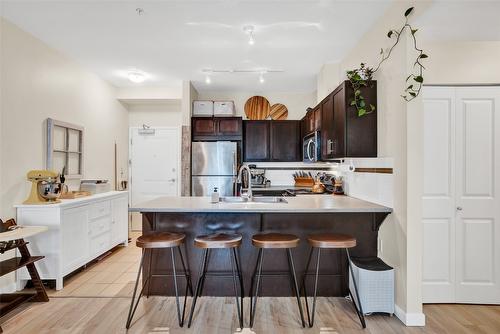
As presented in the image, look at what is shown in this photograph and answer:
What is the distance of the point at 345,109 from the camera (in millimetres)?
2803

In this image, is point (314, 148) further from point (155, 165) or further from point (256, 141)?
point (155, 165)

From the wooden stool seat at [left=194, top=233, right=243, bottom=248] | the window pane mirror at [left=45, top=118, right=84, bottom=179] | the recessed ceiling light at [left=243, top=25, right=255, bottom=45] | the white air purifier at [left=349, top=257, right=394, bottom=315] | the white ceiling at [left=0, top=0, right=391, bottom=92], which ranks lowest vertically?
the white air purifier at [left=349, top=257, right=394, bottom=315]

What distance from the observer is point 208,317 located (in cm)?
248

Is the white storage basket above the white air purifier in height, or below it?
above

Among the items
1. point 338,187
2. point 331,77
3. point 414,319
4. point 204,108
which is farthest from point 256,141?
point 414,319

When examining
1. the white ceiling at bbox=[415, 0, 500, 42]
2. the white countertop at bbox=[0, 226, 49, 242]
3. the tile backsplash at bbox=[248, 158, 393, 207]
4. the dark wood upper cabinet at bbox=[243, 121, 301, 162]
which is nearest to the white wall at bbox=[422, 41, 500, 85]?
the white ceiling at bbox=[415, 0, 500, 42]

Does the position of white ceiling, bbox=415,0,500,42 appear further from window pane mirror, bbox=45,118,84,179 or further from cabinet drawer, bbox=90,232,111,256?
cabinet drawer, bbox=90,232,111,256

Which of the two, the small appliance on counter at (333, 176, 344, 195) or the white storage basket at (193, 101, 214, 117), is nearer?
the small appliance on counter at (333, 176, 344, 195)

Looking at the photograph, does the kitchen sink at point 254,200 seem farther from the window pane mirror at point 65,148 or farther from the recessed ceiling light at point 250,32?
the window pane mirror at point 65,148

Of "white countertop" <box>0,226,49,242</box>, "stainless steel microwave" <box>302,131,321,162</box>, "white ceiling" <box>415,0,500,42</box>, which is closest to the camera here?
"white ceiling" <box>415,0,500,42</box>

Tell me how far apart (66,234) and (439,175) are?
3.78 m

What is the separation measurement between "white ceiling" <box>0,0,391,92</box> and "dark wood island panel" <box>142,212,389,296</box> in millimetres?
1911

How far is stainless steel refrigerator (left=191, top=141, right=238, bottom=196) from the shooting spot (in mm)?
5012

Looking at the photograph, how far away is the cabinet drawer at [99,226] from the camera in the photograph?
3686 mm
